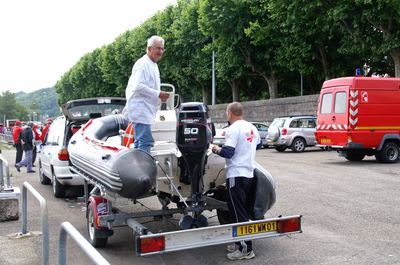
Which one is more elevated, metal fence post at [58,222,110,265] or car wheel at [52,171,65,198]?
metal fence post at [58,222,110,265]

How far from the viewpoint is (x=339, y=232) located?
7.71m

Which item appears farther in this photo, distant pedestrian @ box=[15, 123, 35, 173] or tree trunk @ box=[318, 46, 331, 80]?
tree trunk @ box=[318, 46, 331, 80]

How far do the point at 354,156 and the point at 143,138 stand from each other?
44.7 feet

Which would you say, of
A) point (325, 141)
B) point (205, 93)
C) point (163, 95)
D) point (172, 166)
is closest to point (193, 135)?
point (172, 166)

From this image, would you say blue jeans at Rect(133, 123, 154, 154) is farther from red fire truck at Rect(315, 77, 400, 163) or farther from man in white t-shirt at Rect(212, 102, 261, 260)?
red fire truck at Rect(315, 77, 400, 163)

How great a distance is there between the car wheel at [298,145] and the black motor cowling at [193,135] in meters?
18.9

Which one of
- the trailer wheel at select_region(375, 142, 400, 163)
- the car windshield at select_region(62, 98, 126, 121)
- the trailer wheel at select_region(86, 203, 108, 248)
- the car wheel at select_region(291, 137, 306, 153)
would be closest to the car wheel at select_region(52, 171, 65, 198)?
the car windshield at select_region(62, 98, 126, 121)

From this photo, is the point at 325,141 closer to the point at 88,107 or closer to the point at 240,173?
the point at 88,107

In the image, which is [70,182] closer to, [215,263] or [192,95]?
[215,263]

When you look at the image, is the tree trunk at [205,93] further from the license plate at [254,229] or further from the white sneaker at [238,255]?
the license plate at [254,229]

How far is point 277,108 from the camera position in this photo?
117 ft

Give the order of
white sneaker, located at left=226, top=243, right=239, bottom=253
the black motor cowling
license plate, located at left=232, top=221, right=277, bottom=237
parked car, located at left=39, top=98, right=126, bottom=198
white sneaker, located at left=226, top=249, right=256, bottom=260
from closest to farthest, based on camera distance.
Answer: license plate, located at left=232, top=221, right=277, bottom=237 → the black motor cowling → white sneaker, located at left=226, top=249, right=256, bottom=260 → white sneaker, located at left=226, top=243, right=239, bottom=253 → parked car, located at left=39, top=98, right=126, bottom=198

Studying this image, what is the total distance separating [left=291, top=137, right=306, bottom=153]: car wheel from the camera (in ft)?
81.3

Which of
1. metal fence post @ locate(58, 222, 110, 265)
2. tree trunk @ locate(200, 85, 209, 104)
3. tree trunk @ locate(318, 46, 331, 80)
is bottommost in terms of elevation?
metal fence post @ locate(58, 222, 110, 265)
